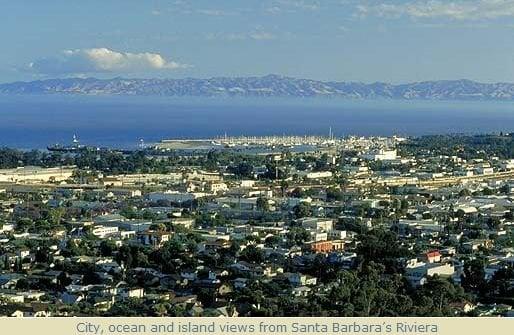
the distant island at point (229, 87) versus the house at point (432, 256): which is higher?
the distant island at point (229, 87)

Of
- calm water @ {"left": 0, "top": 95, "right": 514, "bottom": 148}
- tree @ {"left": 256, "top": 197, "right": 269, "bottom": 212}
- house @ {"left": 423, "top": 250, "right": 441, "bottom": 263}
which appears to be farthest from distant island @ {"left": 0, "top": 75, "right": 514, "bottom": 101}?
house @ {"left": 423, "top": 250, "right": 441, "bottom": 263}

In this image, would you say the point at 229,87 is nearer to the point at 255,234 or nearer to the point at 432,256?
the point at 255,234

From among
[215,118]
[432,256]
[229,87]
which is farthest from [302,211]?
[215,118]

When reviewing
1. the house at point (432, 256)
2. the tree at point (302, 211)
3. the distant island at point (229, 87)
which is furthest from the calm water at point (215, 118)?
the house at point (432, 256)

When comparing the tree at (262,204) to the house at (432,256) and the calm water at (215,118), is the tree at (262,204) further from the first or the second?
the calm water at (215,118)

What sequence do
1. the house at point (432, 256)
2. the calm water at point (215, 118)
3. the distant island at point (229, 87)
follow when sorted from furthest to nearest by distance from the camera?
the distant island at point (229, 87) → the calm water at point (215, 118) → the house at point (432, 256)

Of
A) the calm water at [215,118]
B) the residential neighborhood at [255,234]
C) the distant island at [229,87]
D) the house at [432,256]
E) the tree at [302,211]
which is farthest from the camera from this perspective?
the distant island at [229,87]

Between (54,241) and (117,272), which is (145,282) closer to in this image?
(117,272)

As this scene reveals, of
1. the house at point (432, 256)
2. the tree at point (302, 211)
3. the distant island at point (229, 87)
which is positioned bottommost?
the tree at point (302, 211)
